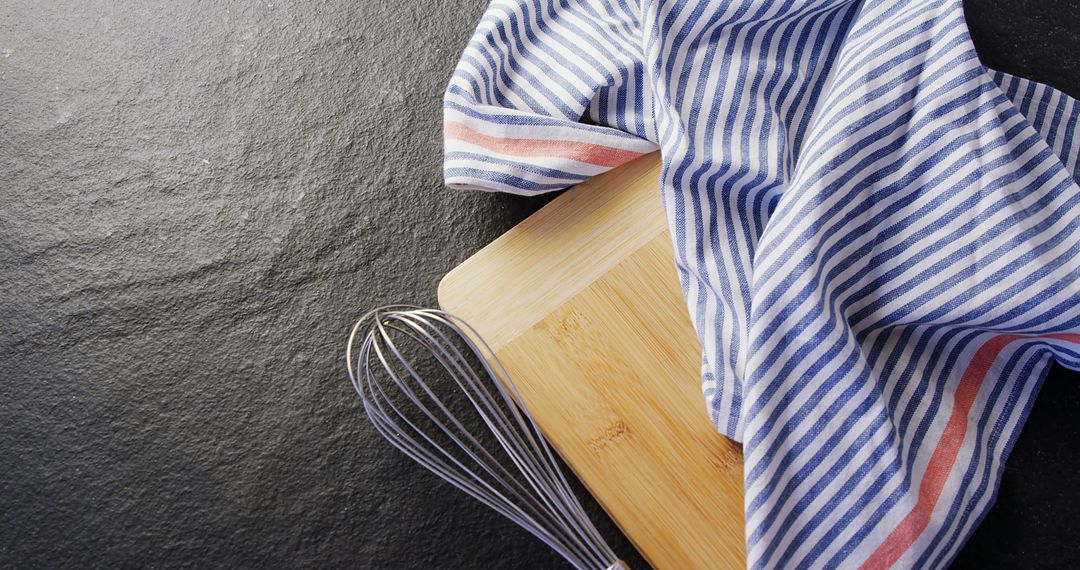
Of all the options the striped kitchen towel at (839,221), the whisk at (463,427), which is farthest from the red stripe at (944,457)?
the whisk at (463,427)

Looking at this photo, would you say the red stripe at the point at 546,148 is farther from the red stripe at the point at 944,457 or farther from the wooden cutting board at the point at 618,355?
the red stripe at the point at 944,457

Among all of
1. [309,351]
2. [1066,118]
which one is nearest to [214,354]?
[309,351]

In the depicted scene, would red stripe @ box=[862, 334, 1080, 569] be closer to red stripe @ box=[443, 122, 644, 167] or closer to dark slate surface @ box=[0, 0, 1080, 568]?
dark slate surface @ box=[0, 0, 1080, 568]

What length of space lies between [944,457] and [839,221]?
138 mm

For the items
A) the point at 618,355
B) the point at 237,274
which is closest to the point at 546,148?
the point at 618,355

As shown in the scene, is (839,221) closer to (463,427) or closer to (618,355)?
(618,355)

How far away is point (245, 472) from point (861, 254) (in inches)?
16.3

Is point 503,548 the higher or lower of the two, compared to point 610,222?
lower

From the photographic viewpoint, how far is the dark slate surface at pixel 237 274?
53 centimetres

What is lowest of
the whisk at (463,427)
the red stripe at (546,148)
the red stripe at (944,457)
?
the red stripe at (944,457)

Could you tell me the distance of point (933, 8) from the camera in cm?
45

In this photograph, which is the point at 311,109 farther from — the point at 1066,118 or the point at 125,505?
the point at 1066,118

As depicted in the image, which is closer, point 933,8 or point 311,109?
point 933,8

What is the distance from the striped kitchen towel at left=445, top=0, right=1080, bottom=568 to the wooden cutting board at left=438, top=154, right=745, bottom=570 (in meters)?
0.02
